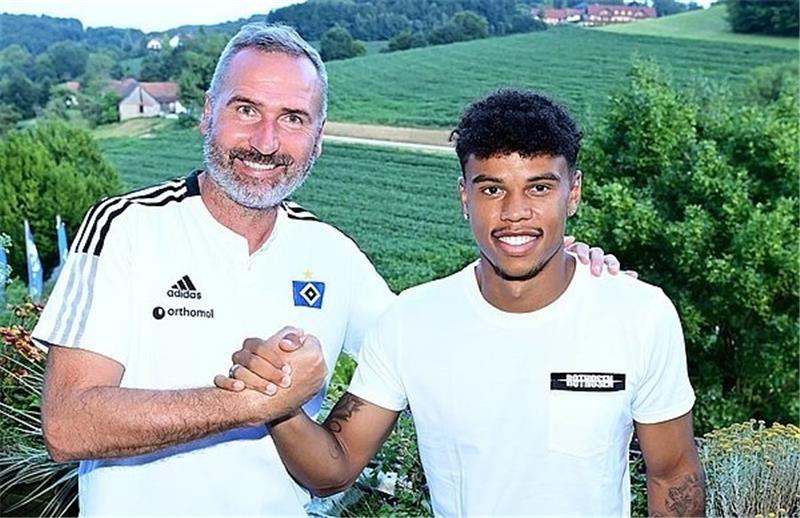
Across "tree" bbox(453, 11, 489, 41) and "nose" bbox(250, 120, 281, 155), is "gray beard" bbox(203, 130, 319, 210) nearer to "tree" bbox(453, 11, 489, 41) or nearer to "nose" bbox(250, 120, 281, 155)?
"nose" bbox(250, 120, 281, 155)

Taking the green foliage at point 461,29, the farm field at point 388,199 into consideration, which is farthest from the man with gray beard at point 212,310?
the farm field at point 388,199

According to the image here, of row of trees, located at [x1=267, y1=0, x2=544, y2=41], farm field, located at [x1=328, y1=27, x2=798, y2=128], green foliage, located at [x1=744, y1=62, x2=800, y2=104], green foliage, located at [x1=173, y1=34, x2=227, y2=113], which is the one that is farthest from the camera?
green foliage, located at [x1=744, y1=62, x2=800, y2=104]

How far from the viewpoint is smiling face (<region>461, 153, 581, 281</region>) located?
1.40 m

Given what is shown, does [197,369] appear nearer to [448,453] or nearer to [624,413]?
[448,453]

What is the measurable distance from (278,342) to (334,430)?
0.84 ft

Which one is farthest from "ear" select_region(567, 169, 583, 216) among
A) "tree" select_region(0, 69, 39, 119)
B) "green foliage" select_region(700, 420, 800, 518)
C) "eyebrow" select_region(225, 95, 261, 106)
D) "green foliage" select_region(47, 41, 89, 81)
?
"tree" select_region(0, 69, 39, 119)

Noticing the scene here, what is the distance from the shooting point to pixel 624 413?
139 cm

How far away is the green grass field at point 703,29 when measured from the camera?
365 inches

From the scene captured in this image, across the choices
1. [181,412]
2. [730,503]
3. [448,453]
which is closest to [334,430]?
[448,453]

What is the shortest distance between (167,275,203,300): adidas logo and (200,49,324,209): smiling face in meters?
0.16

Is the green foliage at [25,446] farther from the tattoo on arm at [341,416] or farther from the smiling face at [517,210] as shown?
the smiling face at [517,210]

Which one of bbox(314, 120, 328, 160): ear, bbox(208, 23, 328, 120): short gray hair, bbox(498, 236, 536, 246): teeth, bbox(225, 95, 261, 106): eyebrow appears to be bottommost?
bbox(498, 236, 536, 246): teeth

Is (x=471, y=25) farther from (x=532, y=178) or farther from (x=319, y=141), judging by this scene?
(x=532, y=178)

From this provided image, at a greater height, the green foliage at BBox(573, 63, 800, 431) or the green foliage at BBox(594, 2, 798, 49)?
the green foliage at BBox(594, 2, 798, 49)
